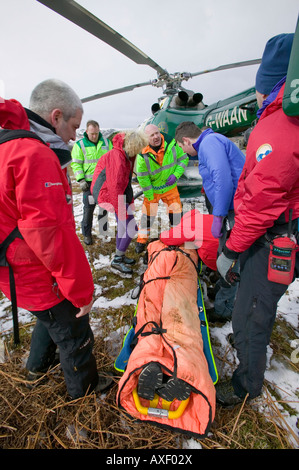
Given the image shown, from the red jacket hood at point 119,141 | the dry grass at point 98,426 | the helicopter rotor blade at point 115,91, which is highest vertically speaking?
the helicopter rotor blade at point 115,91

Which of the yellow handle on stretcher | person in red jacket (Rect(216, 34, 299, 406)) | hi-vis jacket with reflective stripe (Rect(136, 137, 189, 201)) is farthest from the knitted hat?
hi-vis jacket with reflective stripe (Rect(136, 137, 189, 201))

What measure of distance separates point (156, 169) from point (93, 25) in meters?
2.05

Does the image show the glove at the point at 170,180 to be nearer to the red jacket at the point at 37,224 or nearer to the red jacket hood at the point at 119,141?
the red jacket hood at the point at 119,141

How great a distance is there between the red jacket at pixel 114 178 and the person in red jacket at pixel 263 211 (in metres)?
1.78

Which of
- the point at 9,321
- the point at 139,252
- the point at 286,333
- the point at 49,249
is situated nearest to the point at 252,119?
the point at 139,252

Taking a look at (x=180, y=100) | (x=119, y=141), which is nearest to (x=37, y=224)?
(x=119, y=141)

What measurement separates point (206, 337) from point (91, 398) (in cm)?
111

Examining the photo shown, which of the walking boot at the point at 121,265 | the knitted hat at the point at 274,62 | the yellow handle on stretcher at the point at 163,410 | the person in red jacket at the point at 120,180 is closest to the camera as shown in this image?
the knitted hat at the point at 274,62

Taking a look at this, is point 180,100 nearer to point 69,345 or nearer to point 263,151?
point 263,151

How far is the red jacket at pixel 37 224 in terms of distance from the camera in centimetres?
98

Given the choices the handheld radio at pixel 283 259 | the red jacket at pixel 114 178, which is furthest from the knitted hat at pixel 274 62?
the red jacket at pixel 114 178

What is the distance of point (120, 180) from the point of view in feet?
9.34

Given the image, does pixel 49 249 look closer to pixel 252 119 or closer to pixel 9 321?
pixel 9 321

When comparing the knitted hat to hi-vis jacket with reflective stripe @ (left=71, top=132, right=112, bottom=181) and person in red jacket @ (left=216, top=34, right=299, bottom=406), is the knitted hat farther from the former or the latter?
hi-vis jacket with reflective stripe @ (left=71, top=132, right=112, bottom=181)
